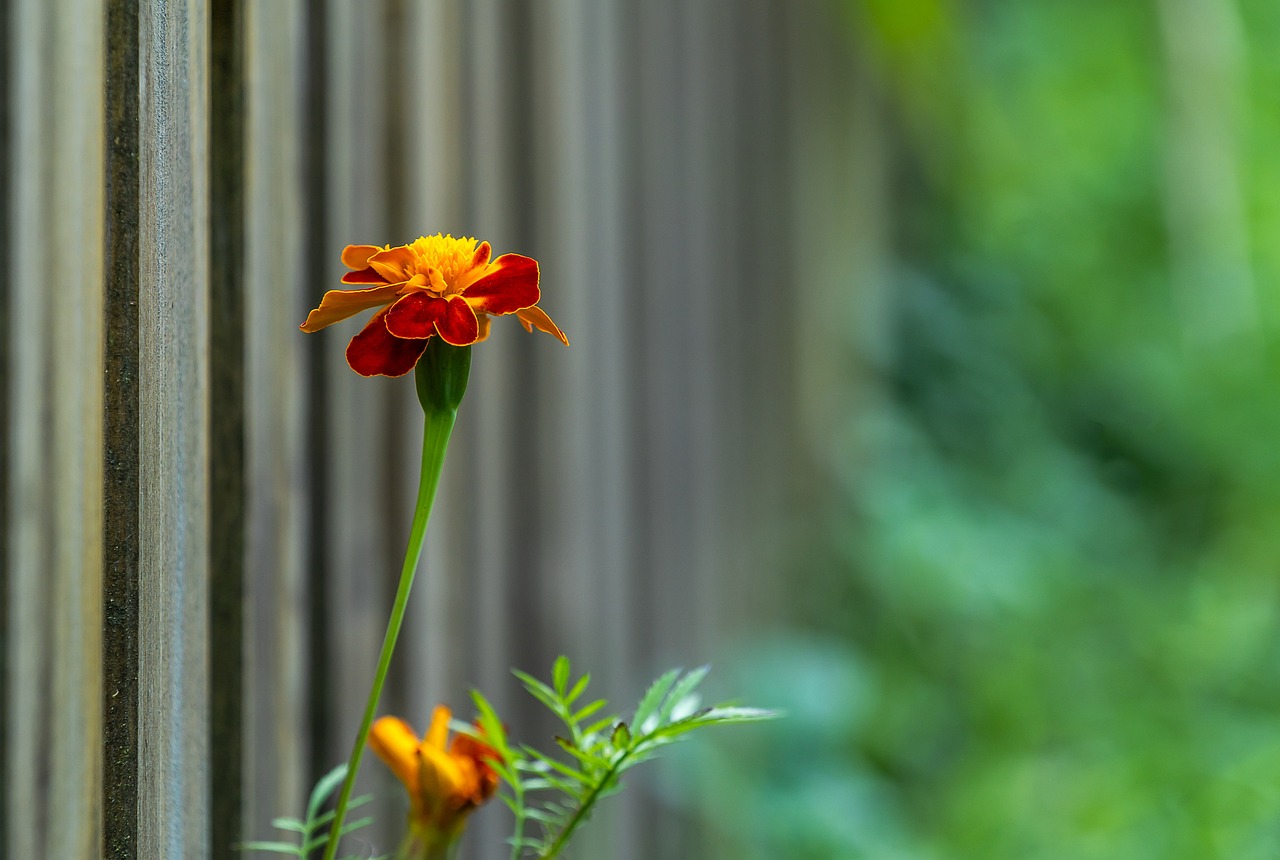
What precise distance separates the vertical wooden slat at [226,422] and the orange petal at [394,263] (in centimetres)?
20

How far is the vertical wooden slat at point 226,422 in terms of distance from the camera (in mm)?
511

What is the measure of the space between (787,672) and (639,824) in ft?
1.37

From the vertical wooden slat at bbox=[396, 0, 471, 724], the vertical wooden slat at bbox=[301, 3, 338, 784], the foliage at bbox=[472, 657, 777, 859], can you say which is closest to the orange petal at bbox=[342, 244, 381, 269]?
the foliage at bbox=[472, 657, 777, 859]

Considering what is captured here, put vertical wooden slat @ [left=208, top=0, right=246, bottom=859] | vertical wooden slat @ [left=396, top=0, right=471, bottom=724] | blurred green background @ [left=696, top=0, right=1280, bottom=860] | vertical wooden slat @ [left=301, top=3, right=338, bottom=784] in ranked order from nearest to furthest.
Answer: vertical wooden slat @ [left=208, top=0, right=246, bottom=859]
vertical wooden slat @ [left=301, top=3, right=338, bottom=784]
vertical wooden slat @ [left=396, top=0, right=471, bottom=724]
blurred green background @ [left=696, top=0, right=1280, bottom=860]

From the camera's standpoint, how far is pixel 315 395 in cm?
72

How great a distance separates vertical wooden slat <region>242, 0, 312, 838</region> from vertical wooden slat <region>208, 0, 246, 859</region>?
0.04 ft

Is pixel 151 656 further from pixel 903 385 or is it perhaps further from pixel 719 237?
pixel 903 385

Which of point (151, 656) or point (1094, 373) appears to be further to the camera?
point (1094, 373)

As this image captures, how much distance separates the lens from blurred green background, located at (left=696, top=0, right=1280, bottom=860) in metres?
1.79

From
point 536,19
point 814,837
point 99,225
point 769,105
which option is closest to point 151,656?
point 99,225

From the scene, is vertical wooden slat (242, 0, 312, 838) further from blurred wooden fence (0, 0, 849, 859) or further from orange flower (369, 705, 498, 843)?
orange flower (369, 705, 498, 843)

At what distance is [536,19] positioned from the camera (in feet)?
3.75

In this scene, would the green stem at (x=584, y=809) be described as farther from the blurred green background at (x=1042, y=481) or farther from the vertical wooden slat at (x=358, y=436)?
the blurred green background at (x=1042, y=481)

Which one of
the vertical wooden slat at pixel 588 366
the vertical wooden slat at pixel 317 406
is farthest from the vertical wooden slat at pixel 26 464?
the vertical wooden slat at pixel 588 366
